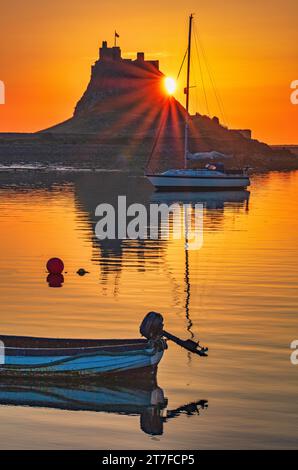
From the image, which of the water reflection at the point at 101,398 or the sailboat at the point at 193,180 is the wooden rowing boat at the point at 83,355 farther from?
the sailboat at the point at 193,180

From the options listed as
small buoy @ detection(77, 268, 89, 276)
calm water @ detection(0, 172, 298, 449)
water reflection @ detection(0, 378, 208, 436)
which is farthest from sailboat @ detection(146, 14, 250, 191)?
water reflection @ detection(0, 378, 208, 436)

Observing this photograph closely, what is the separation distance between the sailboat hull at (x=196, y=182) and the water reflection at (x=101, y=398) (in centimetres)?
8087

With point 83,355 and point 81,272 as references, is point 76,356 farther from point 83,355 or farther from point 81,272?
point 81,272

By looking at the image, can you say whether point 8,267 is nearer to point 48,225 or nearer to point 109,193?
point 48,225

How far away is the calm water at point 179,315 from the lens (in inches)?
792

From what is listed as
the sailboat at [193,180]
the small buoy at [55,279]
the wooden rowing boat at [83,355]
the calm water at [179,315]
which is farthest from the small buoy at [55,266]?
the sailboat at [193,180]

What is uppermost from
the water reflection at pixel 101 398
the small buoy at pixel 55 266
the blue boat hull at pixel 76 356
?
the small buoy at pixel 55 266

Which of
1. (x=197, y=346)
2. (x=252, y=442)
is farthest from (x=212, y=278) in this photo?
(x=252, y=442)

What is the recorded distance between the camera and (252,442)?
19438mm

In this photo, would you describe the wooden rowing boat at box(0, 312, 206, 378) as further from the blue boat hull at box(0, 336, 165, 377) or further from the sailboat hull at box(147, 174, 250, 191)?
the sailboat hull at box(147, 174, 250, 191)

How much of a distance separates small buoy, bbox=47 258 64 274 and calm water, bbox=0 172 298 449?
0.43 meters

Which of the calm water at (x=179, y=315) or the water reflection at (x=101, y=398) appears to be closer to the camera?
the calm water at (x=179, y=315)

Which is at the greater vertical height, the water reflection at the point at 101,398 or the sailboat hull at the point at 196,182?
the sailboat hull at the point at 196,182

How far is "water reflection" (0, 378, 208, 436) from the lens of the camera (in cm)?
2130
